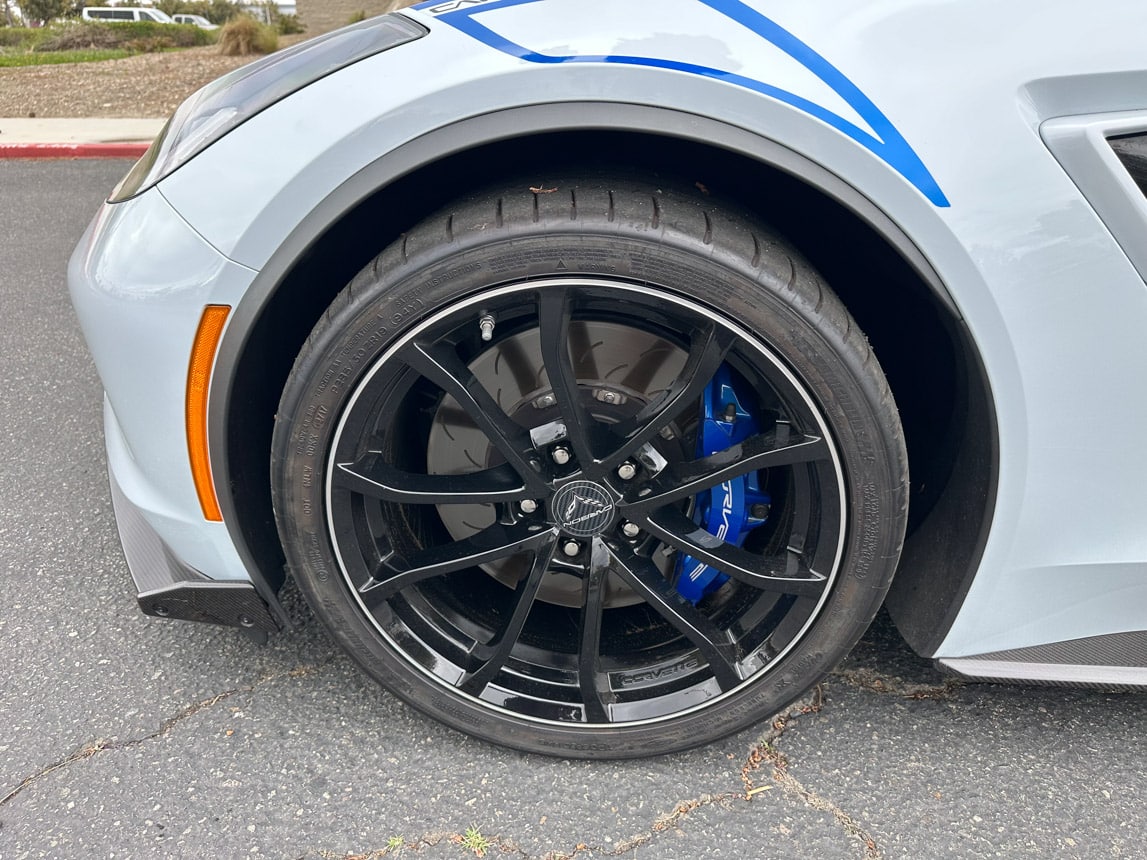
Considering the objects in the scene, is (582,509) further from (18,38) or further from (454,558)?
(18,38)

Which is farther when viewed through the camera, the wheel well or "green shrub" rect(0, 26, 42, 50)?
"green shrub" rect(0, 26, 42, 50)

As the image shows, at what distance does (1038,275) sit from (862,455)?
0.36 meters

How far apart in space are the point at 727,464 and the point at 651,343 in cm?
28

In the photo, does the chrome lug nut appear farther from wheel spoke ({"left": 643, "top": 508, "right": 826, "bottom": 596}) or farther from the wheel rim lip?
wheel spoke ({"left": 643, "top": 508, "right": 826, "bottom": 596})

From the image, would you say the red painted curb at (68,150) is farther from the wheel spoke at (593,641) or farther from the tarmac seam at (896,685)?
the tarmac seam at (896,685)

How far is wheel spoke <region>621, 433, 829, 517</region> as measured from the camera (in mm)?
1396

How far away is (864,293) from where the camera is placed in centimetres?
165

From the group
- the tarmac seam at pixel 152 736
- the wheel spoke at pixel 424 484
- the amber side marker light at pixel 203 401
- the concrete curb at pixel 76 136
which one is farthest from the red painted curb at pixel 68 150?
the wheel spoke at pixel 424 484

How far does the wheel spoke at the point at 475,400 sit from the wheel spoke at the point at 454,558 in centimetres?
10

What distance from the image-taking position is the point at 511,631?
158 centimetres

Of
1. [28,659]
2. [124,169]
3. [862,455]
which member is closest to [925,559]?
[862,455]

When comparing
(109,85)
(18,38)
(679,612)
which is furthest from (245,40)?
(679,612)

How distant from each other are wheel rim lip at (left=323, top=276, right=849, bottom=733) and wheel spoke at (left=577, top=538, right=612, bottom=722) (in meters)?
0.04

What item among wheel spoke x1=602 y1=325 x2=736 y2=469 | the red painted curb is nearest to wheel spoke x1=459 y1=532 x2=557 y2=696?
wheel spoke x1=602 y1=325 x2=736 y2=469
